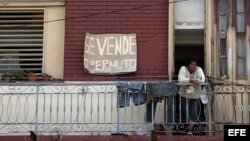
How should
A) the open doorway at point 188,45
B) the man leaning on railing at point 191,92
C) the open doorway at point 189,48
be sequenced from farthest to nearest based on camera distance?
the open doorway at point 188,45
the open doorway at point 189,48
the man leaning on railing at point 191,92

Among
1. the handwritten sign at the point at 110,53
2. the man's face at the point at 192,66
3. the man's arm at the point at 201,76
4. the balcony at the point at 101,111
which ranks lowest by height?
the balcony at the point at 101,111

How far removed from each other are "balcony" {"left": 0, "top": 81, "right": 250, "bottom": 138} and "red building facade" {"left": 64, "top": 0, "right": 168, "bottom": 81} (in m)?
0.56

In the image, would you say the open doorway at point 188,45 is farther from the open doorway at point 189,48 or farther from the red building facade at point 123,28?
the red building facade at point 123,28

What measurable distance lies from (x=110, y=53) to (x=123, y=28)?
2.05ft

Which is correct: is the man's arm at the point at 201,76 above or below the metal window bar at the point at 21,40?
below

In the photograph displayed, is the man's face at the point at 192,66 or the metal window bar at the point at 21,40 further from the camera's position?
the metal window bar at the point at 21,40

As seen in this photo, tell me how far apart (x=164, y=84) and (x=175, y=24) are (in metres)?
1.86

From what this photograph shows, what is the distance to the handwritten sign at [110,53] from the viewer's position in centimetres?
1309

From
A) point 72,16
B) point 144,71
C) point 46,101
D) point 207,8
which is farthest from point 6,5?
point 207,8

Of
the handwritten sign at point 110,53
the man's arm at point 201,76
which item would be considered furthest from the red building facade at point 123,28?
the man's arm at point 201,76

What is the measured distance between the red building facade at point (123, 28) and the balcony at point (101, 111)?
0.56 meters

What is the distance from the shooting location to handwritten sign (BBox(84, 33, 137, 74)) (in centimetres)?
1309

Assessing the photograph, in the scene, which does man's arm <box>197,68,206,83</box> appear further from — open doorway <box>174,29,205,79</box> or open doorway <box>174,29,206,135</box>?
open doorway <box>174,29,205,79</box>

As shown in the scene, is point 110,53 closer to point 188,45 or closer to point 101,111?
point 101,111
